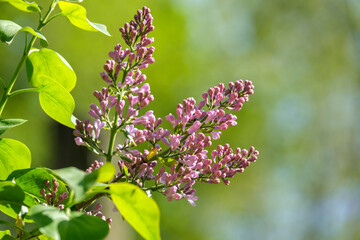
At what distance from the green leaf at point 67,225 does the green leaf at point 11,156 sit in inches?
6.9

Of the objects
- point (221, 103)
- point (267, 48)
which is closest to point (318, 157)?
point (267, 48)

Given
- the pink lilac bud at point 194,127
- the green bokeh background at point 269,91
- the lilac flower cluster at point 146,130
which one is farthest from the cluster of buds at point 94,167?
the green bokeh background at point 269,91

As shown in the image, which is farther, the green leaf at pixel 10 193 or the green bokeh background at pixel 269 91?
the green bokeh background at pixel 269 91

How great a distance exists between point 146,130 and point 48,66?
0.48 ft

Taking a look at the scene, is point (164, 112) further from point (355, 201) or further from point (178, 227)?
point (355, 201)

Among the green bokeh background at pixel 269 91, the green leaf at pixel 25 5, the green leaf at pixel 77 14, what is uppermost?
the green bokeh background at pixel 269 91

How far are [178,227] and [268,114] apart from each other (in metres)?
2.25

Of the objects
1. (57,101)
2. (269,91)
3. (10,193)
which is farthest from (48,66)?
(269,91)

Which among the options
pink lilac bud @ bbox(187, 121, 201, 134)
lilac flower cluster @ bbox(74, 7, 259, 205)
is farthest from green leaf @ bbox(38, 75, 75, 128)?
pink lilac bud @ bbox(187, 121, 201, 134)

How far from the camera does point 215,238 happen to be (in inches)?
303

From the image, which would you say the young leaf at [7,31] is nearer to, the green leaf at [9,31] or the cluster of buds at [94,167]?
the green leaf at [9,31]

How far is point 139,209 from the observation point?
34 centimetres

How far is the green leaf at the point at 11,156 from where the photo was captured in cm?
50

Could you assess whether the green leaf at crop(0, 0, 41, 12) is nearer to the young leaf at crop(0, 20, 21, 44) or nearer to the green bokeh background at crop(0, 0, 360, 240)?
the young leaf at crop(0, 20, 21, 44)
